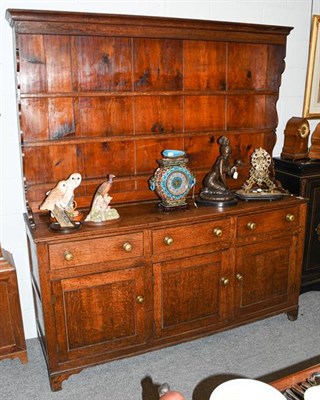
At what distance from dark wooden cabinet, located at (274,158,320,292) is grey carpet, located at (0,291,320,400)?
0.43 metres

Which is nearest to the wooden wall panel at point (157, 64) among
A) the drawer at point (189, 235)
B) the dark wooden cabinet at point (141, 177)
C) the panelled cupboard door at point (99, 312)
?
the dark wooden cabinet at point (141, 177)

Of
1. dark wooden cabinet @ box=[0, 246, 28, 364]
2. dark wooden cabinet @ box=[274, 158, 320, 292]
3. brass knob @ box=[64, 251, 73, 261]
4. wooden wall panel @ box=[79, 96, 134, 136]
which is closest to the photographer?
brass knob @ box=[64, 251, 73, 261]

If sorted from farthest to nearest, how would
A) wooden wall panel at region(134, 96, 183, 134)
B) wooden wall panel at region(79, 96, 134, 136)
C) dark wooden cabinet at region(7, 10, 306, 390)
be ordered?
wooden wall panel at region(134, 96, 183, 134)
wooden wall panel at region(79, 96, 134, 136)
dark wooden cabinet at region(7, 10, 306, 390)

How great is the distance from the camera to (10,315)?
2.29 m

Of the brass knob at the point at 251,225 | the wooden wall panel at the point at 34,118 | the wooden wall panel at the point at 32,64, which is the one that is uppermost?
the wooden wall panel at the point at 32,64

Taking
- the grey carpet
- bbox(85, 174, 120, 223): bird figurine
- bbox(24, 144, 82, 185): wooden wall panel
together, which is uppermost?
bbox(24, 144, 82, 185): wooden wall panel

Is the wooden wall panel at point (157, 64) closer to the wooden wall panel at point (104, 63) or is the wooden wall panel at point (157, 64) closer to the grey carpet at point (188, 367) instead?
the wooden wall panel at point (104, 63)

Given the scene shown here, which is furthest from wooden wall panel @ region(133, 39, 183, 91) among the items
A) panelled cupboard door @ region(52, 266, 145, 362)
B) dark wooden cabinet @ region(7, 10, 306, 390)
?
panelled cupboard door @ region(52, 266, 145, 362)

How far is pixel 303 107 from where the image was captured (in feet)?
10.1

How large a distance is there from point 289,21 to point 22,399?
9.49 feet

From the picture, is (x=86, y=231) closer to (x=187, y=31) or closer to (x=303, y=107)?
(x=187, y=31)

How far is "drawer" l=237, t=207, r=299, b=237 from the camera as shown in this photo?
2441 mm

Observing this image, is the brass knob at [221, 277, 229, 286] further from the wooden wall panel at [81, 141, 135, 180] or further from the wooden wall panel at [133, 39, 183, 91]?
the wooden wall panel at [133, 39, 183, 91]

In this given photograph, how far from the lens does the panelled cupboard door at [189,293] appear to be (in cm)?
230
